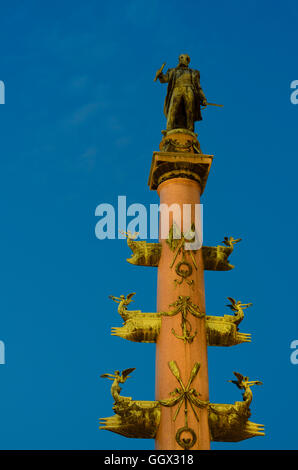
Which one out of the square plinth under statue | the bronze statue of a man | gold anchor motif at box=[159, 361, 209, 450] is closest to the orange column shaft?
gold anchor motif at box=[159, 361, 209, 450]

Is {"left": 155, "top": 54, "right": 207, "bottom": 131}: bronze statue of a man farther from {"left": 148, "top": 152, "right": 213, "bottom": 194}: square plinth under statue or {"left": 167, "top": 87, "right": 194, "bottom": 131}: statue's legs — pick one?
{"left": 148, "top": 152, "right": 213, "bottom": 194}: square plinth under statue

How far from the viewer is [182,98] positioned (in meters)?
20.8

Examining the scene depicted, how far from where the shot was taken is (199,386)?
15.8 metres

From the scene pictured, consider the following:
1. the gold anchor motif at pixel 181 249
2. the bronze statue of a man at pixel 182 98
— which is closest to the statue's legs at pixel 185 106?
the bronze statue of a man at pixel 182 98

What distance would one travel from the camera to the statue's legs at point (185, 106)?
2062 centimetres

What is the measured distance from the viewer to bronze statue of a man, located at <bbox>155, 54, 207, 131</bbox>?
814 inches

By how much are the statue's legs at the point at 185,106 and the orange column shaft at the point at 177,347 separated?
8.83ft

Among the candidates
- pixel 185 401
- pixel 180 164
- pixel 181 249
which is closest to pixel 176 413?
pixel 185 401

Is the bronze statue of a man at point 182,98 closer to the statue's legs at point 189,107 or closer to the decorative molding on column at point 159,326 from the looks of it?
the statue's legs at point 189,107

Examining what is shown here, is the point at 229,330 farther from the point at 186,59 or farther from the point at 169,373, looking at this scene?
the point at 186,59
